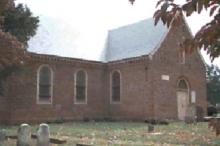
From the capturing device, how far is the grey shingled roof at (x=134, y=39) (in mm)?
31663

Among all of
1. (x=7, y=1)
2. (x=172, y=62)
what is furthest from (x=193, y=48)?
(x=172, y=62)

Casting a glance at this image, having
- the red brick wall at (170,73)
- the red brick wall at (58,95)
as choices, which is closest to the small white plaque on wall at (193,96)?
the red brick wall at (170,73)

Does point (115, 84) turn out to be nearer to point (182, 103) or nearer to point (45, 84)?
point (182, 103)

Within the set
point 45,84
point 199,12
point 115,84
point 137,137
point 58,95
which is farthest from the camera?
point 115,84

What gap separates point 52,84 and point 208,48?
88.8 feet

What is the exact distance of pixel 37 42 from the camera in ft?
102

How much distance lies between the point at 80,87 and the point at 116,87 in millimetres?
3094

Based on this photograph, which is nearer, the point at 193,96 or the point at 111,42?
the point at 193,96

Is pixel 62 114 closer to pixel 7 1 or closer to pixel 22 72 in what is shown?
pixel 22 72

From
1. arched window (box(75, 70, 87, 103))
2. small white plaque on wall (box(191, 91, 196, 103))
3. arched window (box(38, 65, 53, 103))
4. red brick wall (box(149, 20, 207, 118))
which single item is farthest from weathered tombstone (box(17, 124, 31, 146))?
small white plaque on wall (box(191, 91, 196, 103))

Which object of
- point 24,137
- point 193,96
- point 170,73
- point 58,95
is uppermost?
point 170,73

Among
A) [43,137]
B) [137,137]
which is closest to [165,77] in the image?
[137,137]

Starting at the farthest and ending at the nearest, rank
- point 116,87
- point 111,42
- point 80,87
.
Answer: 1. point 111,42
2. point 116,87
3. point 80,87

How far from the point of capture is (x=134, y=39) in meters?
34.3
